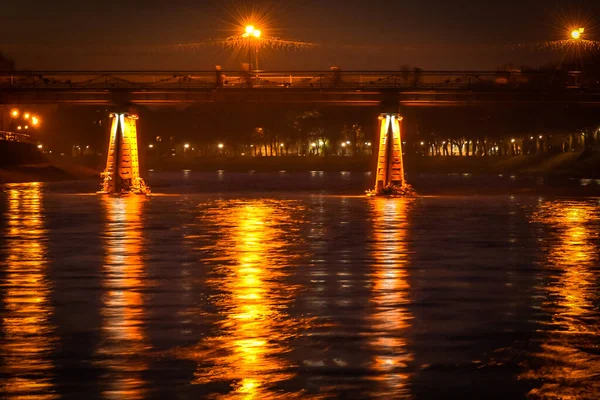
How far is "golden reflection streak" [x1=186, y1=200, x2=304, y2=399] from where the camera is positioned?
17.3 meters

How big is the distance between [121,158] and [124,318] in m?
74.3

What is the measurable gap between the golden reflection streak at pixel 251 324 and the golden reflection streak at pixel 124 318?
1.05 meters

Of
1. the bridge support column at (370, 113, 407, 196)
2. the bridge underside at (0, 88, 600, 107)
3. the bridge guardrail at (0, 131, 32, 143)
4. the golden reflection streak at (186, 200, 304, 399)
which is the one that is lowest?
the golden reflection streak at (186, 200, 304, 399)

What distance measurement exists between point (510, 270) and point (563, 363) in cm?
1496

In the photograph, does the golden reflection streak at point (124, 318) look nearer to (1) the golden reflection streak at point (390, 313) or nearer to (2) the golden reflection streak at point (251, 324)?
(2) the golden reflection streak at point (251, 324)

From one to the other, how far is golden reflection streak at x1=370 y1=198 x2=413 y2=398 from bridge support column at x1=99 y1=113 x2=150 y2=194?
50.3 metres

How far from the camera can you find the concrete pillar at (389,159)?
93.3 meters

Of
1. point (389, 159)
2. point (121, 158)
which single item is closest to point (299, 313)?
point (389, 159)

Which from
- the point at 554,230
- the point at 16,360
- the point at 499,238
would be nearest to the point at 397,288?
the point at 16,360

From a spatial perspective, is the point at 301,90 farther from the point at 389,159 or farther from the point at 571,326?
the point at 571,326

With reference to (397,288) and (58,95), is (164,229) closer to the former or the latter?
(397,288)

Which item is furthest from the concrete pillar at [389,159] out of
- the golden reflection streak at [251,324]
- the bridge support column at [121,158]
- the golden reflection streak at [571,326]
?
the golden reflection streak at [251,324]

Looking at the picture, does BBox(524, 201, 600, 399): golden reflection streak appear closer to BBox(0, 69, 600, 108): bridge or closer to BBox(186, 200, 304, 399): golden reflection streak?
BBox(186, 200, 304, 399): golden reflection streak

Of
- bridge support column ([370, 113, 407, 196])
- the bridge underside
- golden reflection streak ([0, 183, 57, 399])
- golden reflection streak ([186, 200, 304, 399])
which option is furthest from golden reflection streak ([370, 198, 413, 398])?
the bridge underside
